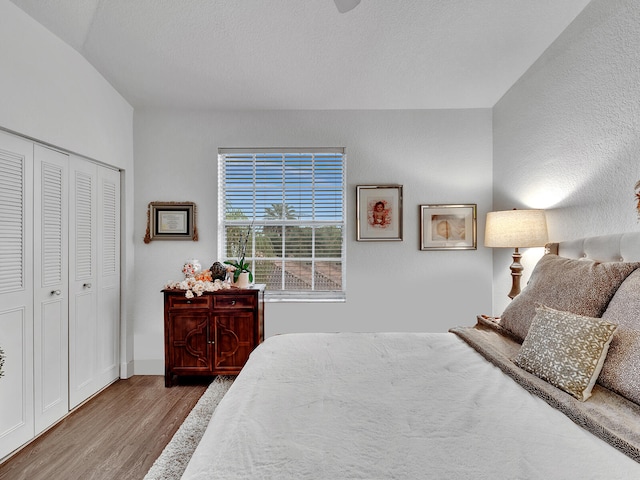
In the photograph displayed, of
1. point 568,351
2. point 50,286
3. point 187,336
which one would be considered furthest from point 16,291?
point 568,351

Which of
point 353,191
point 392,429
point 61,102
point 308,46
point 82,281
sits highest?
point 308,46

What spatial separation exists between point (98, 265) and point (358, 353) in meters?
2.38

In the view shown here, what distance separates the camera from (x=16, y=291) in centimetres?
198

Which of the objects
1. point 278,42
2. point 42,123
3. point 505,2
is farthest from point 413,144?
point 42,123

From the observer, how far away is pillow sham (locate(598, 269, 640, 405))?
1.08m

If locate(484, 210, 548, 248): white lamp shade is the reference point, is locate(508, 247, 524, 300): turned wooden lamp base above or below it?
below

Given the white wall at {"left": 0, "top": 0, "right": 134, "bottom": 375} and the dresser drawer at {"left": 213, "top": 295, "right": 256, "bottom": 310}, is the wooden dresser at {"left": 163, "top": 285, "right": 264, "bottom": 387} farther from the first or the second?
the white wall at {"left": 0, "top": 0, "right": 134, "bottom": 375}

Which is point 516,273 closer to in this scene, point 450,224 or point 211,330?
point 450,224

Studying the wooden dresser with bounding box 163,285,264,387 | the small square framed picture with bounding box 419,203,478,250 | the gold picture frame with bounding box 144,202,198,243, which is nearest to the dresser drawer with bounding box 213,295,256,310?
the wooden dresser with bounding box 163,285,264,387

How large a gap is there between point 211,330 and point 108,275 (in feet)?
3.44

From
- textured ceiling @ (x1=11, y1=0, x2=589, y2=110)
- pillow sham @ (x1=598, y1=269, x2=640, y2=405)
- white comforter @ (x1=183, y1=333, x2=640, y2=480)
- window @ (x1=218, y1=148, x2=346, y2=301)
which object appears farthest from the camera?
window @ (x1=218, y1=148, x2=346, y2=301)

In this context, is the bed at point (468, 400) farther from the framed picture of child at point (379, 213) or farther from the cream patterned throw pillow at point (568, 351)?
the framed picture of child at point (379, 213)

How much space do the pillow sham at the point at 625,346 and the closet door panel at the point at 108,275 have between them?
10.9 ft

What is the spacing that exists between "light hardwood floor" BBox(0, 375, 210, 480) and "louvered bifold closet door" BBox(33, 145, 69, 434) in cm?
19
